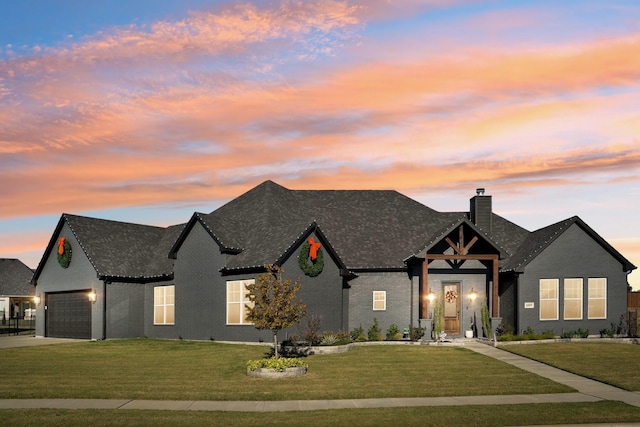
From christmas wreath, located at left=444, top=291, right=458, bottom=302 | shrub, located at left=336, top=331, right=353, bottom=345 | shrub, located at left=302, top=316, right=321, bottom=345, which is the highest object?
christmas wreath, located at left=444, top=291, right=458, bottom=302

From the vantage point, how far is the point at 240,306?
35094 millimetres

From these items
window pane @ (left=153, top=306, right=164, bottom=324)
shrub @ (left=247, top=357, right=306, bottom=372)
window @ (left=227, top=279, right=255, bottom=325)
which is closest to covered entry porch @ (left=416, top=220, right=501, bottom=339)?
window @ (left=227, top=279, right=255, bottom=325)

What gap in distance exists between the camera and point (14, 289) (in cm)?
7419

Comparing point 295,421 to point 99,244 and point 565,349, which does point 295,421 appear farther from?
point 99,244

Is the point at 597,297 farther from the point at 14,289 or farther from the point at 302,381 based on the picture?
the point at 14,289

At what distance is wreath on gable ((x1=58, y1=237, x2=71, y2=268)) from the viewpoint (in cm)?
4366

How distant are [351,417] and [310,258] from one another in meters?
18.8

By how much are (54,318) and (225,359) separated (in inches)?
855

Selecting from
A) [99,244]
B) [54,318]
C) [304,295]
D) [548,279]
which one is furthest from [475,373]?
[54,318]

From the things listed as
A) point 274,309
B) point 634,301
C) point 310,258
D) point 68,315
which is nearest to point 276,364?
point 274,309

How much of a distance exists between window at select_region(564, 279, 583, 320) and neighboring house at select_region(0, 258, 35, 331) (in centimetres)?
5673

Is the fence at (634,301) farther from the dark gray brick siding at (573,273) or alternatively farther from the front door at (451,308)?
the front door at (451,308)

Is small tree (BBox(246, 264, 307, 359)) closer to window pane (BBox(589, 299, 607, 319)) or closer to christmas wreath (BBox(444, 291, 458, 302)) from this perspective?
christmas wreath (BBox(444, 291, 458, 302))

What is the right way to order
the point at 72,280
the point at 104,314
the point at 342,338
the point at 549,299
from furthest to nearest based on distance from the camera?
the point at 72,280 < the point at 104,314 < the point at 549,299 < the point at 342,338
